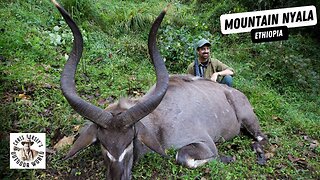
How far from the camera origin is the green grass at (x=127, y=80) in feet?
16.9

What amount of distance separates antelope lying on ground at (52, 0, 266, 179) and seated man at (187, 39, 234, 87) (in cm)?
55

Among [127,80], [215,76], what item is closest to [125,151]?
[215,76]

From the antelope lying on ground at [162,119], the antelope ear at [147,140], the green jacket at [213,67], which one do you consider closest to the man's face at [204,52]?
the green jacket at [213,67]

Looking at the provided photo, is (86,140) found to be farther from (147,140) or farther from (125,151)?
(147,140)

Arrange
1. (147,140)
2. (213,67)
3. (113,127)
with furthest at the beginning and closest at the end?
1. (213,67)
2. (147,140)
3. (113,127)

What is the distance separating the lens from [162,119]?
5480 millimetres

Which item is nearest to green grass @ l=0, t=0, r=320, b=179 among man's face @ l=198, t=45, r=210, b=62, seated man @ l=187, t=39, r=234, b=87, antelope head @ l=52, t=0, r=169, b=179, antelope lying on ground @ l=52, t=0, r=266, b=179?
antelope lying on ground @ l=52, t=0, r=266, b=179

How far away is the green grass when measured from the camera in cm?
515

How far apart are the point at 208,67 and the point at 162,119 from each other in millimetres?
2423

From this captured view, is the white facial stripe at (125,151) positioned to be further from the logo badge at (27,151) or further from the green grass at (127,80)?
the logo badge at (27,151)

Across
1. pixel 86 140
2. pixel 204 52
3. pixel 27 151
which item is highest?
pixel 204 52

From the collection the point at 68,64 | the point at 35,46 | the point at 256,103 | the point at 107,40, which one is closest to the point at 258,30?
the point at 256,103

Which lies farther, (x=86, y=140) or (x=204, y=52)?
(x=204, y=52)

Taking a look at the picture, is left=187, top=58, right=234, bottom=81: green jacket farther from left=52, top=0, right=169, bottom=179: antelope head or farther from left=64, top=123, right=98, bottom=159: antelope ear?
left=64, top=123, right=98, bottom=159: antelope ear
